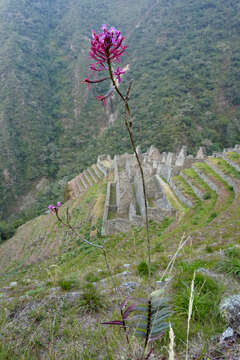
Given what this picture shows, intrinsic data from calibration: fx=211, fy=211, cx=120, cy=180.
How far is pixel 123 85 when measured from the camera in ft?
163

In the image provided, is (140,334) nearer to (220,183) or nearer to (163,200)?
(220,183)

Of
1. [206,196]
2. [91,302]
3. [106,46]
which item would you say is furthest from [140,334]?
[206,196]

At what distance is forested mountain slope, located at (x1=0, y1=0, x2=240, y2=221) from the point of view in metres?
43.8

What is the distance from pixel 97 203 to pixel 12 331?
15.9m

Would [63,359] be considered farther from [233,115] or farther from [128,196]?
[233,115]

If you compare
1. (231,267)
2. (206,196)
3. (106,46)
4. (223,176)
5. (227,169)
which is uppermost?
(106,46)

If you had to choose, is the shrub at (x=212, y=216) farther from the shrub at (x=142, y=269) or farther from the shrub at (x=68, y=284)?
the shrub at (x=68, y=284)

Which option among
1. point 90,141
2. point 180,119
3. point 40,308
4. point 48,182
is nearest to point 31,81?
point 90,141

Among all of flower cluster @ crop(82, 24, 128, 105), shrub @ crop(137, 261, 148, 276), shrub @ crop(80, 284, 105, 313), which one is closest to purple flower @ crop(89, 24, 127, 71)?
flower cluster @ crop(82, 24, 128, 105)

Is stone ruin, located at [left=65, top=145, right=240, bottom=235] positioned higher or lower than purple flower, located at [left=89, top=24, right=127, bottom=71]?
lower

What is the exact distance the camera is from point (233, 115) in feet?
159

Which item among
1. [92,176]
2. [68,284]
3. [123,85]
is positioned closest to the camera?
[68,284]

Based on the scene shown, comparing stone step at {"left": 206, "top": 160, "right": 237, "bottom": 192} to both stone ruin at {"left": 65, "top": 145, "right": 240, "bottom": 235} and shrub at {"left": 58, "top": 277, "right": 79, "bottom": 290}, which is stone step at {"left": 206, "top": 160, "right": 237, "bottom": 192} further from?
shrub at {"left": 58, "top": 277, "right": 79, "bottom": 290}

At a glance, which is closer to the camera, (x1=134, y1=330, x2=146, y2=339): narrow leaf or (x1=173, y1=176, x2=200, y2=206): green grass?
(x1=134, y1=330, x2=146, y2=339): narrow leaf
